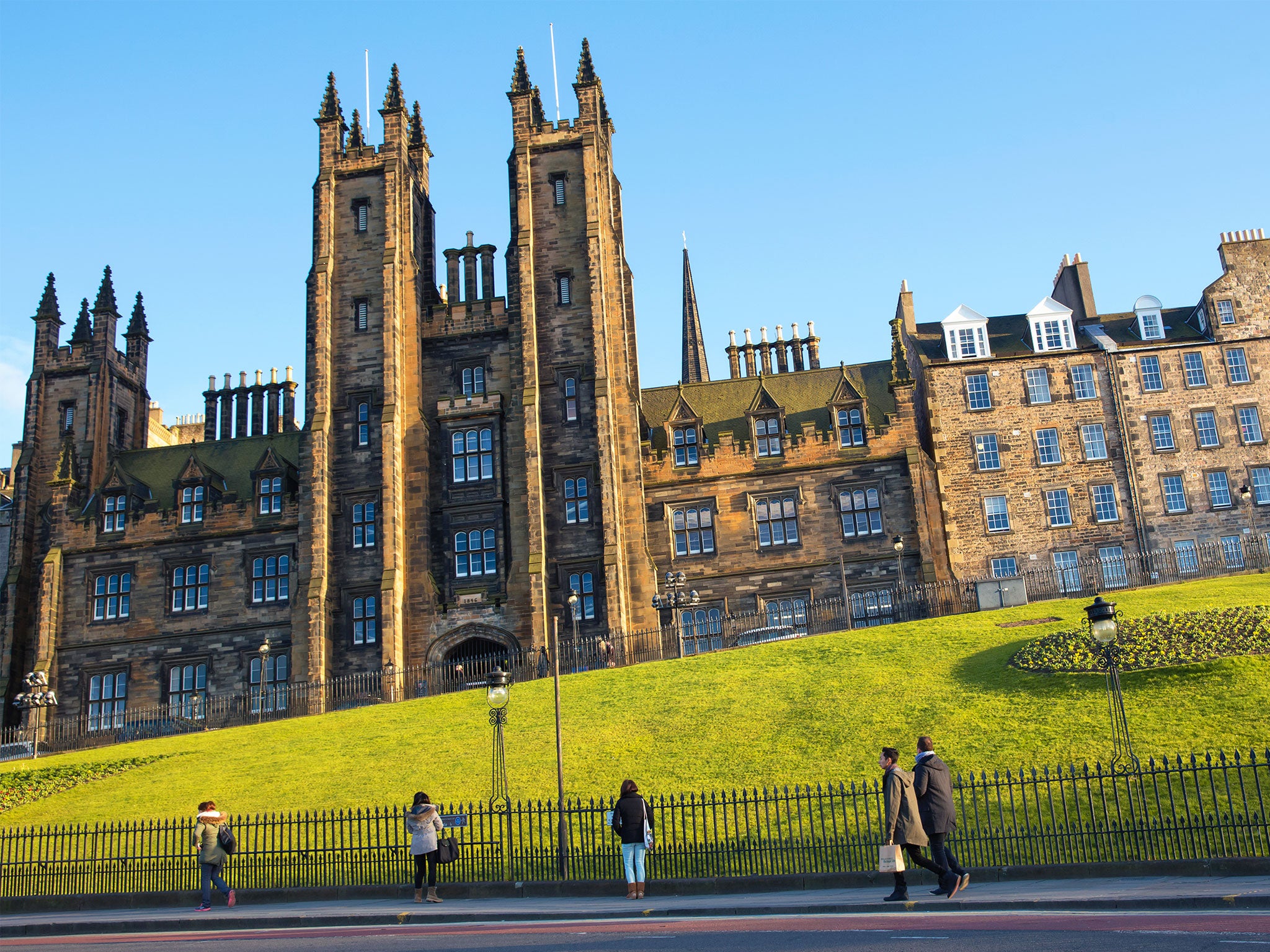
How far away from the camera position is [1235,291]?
47.8m

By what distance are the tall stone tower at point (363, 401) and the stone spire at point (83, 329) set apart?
13.3 meters

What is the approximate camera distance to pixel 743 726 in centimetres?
2598

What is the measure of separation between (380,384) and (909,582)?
22022mm

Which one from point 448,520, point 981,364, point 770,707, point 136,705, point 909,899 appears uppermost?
point 981,364

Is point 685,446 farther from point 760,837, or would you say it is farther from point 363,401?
A: point 760,837

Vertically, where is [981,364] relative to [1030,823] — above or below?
above

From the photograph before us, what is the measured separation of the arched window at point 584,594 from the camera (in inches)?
1709

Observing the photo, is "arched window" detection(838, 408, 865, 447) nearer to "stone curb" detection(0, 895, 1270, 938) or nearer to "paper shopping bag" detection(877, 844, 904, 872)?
"stone curb" detection(0, 895, 1270, 938)

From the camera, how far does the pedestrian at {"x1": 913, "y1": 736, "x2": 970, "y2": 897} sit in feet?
46.4

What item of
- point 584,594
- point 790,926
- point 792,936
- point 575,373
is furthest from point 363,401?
point 792,936

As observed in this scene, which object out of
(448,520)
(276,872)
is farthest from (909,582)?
(276,872)

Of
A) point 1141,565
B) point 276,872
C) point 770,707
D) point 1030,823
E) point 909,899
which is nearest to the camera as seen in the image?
point 909,899

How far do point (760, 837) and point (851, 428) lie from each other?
31.4 m

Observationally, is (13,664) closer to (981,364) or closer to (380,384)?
(380,384)
